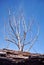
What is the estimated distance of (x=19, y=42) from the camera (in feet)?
67.5

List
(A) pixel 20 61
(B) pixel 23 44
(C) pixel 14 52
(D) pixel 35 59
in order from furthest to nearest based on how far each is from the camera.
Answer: (B) pixel 23 44 < (C) pixel 14 52 < (A) pixel 20 61 < (D) pixel 35 59

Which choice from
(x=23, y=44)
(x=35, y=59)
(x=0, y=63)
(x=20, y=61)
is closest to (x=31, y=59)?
(x=35, y=59)

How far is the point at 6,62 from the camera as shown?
33.2ft

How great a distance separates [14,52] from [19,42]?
899 centimetres

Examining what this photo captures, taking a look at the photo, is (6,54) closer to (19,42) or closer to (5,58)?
(5,58)

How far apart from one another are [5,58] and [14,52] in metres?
1.59

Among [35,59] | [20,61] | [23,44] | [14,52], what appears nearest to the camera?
[35,59]

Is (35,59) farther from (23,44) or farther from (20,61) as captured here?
(23,44)

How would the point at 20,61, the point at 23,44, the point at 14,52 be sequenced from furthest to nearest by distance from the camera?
the point at 23,44 < the point at 14,52 < the point at 20,61

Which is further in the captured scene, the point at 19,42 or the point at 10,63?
the point at 19,42

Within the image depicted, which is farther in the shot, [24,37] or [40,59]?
[24,37]

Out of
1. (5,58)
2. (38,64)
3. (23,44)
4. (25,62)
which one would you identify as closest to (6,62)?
(5,58)

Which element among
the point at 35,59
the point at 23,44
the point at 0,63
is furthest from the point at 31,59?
the point at 23,44

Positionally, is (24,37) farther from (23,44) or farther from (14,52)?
(14,52)
